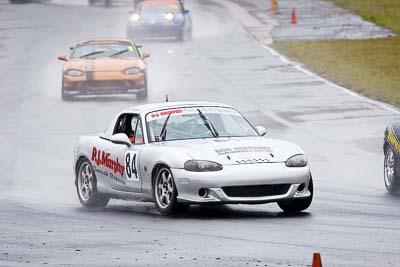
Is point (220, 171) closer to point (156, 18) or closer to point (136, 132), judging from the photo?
point (136, 132)

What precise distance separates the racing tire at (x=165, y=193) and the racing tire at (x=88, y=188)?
1689 millimetres

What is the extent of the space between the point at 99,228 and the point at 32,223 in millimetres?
813

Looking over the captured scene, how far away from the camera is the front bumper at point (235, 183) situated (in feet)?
43.1

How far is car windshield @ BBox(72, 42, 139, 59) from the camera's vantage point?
31.2 meters

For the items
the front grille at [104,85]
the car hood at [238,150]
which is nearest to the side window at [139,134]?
the car hood at [238,150]

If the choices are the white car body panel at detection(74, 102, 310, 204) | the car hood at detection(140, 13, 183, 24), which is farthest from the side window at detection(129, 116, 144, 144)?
the car hood at detection(140, 13, 183, 24)

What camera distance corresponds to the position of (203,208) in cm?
1448

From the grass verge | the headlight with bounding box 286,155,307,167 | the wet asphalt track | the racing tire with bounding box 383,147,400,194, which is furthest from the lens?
the grass verge

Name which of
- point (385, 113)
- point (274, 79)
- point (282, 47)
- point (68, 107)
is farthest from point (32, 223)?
point (282, 47)

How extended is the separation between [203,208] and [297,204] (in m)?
1.28

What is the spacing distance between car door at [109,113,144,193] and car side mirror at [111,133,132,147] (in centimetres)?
7

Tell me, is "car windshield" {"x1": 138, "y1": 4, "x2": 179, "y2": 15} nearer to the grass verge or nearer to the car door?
the grass verge

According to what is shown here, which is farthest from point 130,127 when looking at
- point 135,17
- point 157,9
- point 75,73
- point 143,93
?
point 157,9

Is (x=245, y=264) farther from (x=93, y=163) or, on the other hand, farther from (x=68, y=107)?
(x=68, y=107)
